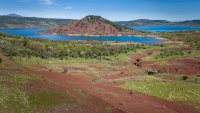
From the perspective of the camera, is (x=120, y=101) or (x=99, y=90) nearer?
(x=120, y=101)

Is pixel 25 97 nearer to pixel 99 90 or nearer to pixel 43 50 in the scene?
pixel 99 90

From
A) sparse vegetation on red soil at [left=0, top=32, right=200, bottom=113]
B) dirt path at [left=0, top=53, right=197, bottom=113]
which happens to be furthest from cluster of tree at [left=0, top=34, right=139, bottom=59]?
dirt path at [left=0, top=53, right=197, bottom=113]

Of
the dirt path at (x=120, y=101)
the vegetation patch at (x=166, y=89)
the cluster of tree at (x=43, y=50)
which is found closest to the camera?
the dirt path at (x=120, y=101)

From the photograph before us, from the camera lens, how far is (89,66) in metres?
56.2

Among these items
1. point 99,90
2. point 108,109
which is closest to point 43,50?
point 99,90

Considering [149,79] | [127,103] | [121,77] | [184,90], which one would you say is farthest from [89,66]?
[127,103]

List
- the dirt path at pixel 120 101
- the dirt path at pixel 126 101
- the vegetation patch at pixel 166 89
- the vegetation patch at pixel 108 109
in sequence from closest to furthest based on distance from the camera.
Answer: the vegetation patch at pixel 108 109 → the dirt path at pixel 120 101 → the dirt path at pixel 126 101 → the vegetation patch at pixel 166 89

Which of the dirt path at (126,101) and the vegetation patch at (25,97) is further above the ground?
the vegetation patch at (25,97)

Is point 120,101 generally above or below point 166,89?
→ above

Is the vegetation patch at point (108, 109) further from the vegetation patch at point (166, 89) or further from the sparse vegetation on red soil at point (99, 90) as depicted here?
the vegetation patch at point (166, 89)

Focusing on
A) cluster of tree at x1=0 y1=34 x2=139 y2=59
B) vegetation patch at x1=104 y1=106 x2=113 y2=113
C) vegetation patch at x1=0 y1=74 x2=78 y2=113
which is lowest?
cluster of tree at x1=0 y1=34 x2=139 y2=59

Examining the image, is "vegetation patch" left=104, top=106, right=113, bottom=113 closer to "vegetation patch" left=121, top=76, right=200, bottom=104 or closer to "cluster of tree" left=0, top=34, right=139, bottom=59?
"vegetation patch" left=121, top=76, right=200, bottom=104

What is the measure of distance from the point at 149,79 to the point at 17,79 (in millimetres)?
24712

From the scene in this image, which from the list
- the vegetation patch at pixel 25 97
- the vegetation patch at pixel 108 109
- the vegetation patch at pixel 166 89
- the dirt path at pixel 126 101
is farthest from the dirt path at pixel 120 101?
the vegetation patch at pixel 166 89
